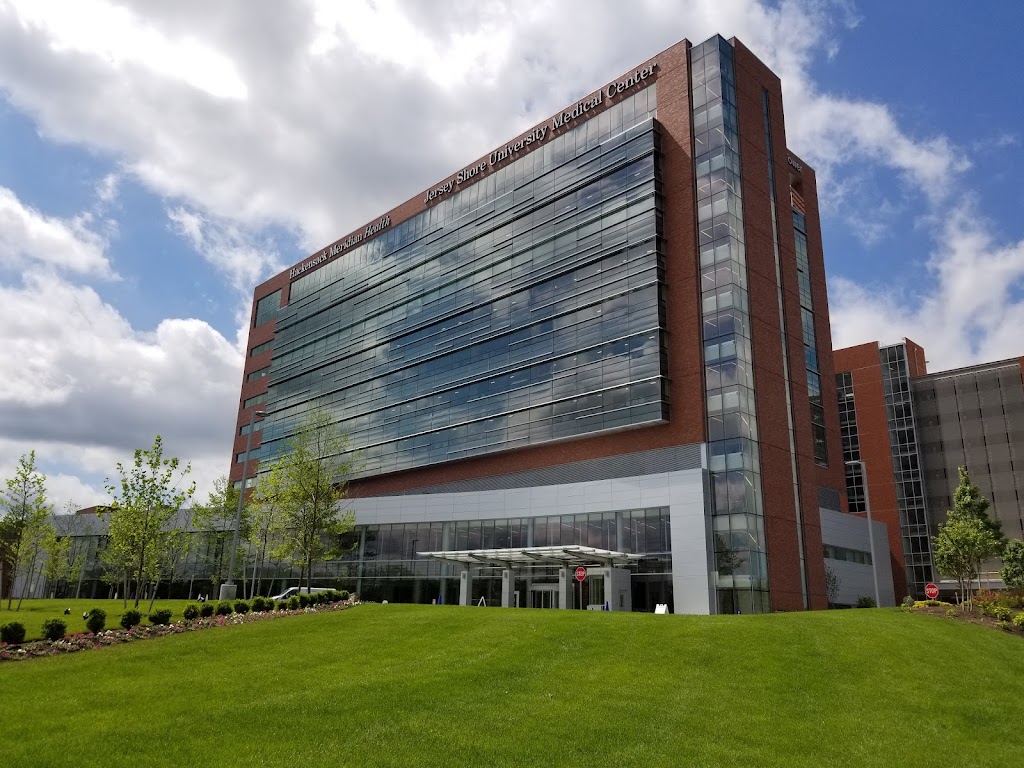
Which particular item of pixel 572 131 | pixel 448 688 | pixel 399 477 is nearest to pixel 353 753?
pixel 448 688

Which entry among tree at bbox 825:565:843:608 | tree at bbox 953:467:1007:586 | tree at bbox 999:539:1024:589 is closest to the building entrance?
tree at bbox 825:565:843:608

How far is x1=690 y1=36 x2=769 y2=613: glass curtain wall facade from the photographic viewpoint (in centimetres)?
4997

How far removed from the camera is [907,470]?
299ft

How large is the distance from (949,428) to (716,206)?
175 feet

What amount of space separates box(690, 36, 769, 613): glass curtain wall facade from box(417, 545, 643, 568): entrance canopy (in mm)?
6830

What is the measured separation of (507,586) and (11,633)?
38048 mm

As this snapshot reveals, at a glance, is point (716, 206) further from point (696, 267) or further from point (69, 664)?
point (69, 664)

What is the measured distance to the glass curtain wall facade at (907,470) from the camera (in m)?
86.4

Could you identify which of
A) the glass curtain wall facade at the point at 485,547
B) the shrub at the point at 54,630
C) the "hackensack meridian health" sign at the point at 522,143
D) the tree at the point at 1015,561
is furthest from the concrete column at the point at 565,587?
the tree at the point at 1015,561

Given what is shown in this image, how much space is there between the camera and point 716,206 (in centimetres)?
5728

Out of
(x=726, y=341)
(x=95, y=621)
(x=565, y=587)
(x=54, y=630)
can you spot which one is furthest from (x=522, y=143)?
(x=54, y=630)

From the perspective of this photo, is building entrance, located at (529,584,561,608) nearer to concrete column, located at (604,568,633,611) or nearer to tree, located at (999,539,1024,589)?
concrete column, located at (604,568,633,611)

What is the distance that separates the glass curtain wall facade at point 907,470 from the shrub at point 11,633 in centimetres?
8609

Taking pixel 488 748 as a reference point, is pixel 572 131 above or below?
above
